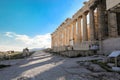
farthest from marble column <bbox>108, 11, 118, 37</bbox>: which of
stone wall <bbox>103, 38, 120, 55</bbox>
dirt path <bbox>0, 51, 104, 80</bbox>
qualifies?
dirt path <bbox>0, 51, 104, 80</bbox>

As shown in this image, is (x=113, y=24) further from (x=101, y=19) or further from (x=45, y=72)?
(x=45, y=72)

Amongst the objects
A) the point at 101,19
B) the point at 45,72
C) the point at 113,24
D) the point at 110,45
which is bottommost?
the point at 45,72

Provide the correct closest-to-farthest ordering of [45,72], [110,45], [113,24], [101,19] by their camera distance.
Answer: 1. [45,72]
2. [110,45]
3. [113,24]
4. [101,19]

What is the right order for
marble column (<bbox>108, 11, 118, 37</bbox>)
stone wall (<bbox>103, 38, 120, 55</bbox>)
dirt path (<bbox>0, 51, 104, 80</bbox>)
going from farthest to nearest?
marble column (<bbox>108, 11, 118, 37</bbox>) → stone wall (<bbox>103, 38, 120, 55</bbox>) → dirt path (<bbox>0, 51, 104, 80</bbox>)

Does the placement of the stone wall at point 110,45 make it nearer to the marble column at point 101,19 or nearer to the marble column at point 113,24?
the marble column at point 113,24

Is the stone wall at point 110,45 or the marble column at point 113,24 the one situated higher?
the marble column at point 113,24

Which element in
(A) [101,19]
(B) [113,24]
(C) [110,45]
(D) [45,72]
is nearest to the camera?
(D) [45,72]

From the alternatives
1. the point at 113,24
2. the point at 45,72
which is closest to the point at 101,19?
the point at 113,24

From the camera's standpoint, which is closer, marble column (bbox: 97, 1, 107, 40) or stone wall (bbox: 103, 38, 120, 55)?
stone wall (bbox: 103, 38, 120, 55)

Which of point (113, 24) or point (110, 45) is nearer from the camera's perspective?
point (110, 45)

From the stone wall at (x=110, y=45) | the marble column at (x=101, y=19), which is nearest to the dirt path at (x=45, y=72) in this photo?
the stone wall at (x=110, y=45)

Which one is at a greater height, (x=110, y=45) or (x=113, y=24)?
(x=113, y=24)

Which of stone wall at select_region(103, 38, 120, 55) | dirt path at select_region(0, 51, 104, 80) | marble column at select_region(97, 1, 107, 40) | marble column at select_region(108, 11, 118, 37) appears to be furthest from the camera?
marble column at select_region(97, 1, 107, 40)

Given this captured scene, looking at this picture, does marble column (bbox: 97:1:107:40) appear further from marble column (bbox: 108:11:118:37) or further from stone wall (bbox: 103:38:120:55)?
marble column (bbox: 108:11:118:37)
